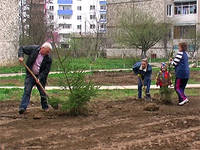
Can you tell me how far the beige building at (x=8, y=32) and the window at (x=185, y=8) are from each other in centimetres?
2809

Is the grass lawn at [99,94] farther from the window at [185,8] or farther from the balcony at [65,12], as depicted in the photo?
the balcony at [65,12]

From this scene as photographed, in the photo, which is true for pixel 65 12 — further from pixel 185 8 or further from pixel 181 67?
pixel 181 67

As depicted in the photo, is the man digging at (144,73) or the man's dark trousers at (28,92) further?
the man digging at (144,73)

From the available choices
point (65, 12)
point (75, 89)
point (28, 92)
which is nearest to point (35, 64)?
point (28, 92)

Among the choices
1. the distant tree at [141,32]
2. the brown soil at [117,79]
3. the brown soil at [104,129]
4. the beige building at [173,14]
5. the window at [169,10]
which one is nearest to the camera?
the brown soil at [104,129]

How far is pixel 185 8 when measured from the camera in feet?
182

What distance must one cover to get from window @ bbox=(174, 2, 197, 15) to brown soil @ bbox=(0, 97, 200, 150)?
4605cm

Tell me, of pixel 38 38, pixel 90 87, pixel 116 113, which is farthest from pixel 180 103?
pixel 38 38

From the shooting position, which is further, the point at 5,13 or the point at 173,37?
the point at 173,37

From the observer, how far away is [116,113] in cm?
955

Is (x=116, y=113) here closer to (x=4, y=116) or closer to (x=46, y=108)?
(x=46, y=108)

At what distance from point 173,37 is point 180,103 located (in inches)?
A: 1756

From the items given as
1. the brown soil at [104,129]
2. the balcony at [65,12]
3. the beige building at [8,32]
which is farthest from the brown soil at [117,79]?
the balcony at [65,12]

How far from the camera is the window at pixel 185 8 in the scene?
54.6 meters
